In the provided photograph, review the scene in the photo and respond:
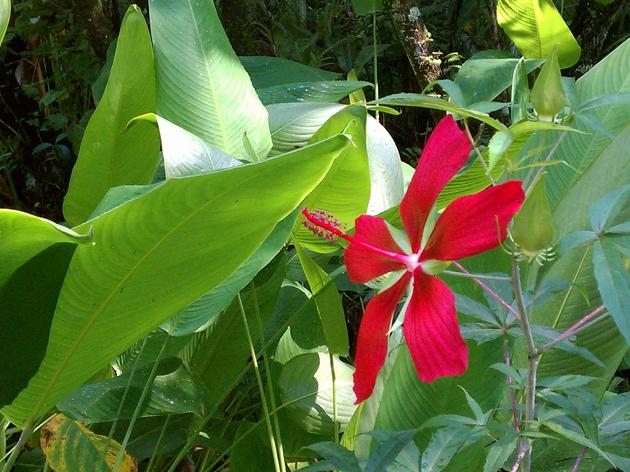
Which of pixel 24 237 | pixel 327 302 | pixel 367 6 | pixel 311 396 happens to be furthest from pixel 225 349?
pixel 367 6

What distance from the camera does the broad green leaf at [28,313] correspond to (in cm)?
70

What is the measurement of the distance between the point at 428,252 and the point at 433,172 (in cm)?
5

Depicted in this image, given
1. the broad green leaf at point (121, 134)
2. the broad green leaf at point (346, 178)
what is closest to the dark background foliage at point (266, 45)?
the broad green leaf at point (121, 134)

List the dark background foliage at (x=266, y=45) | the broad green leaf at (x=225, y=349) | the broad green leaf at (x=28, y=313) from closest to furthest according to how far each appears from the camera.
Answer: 1. the broad green leaf at (x=28, y=313)
2. the broad green leaf at (x=225, y=349)
3. the dark background foliage at (x=266, y=45)

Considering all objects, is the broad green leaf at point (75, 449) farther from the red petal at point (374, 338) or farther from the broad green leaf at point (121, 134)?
A: the red petal at point (374, 338)

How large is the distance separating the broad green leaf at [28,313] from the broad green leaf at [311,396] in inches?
12.1

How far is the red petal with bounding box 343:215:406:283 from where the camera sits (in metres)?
0.57

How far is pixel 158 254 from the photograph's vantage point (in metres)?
0.66

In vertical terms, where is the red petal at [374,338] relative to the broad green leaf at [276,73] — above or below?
below

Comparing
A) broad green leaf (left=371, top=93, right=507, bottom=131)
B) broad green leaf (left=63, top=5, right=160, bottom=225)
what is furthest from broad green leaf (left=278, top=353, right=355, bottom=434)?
broad green leaf (left=371, top=93, right=507, bottom=131)

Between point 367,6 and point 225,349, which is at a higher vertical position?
point 367,6

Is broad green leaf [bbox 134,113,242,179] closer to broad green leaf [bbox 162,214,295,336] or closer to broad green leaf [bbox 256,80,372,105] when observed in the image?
broad green leaf [bbox 162,214,295,336]

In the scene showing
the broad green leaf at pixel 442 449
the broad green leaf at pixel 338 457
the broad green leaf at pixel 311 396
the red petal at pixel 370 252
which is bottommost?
the broad green leaf at pixel 311 396

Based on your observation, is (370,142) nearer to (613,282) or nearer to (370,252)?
(370,252)
